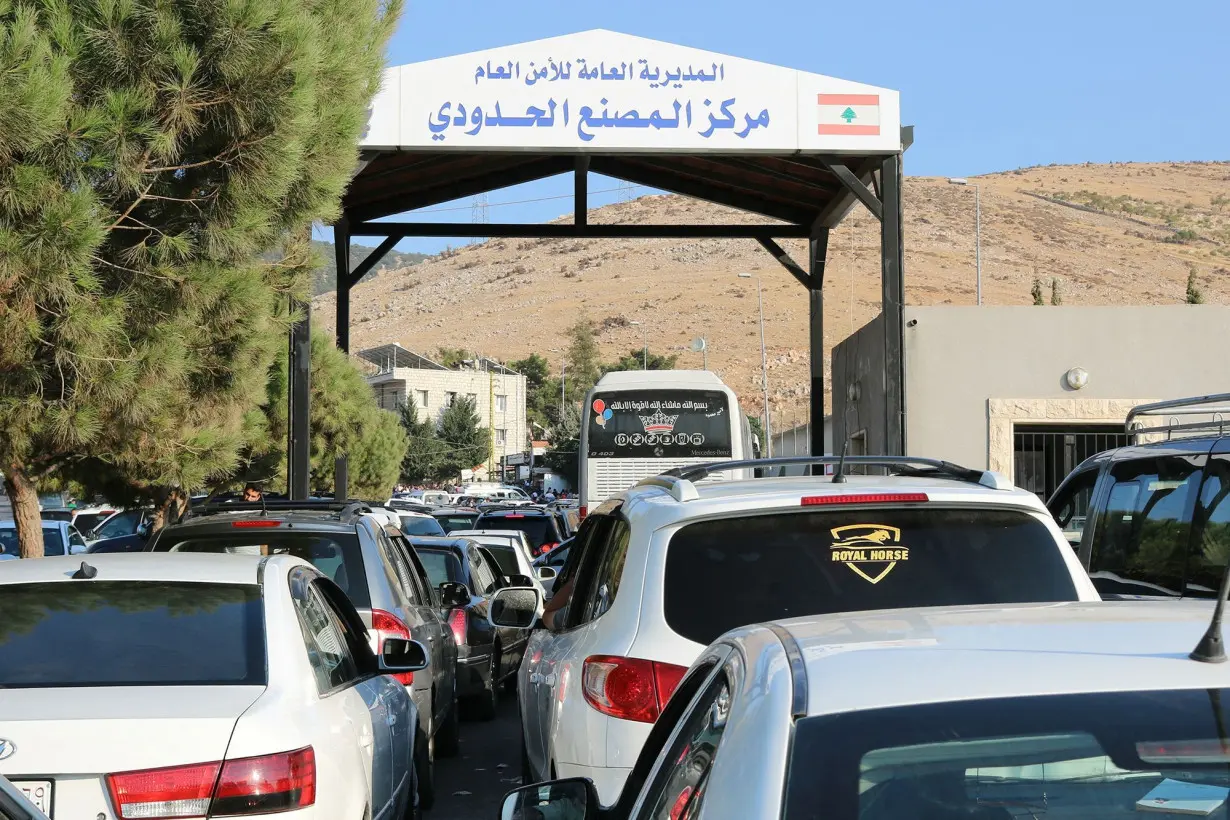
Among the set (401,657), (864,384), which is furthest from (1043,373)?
(401,657)

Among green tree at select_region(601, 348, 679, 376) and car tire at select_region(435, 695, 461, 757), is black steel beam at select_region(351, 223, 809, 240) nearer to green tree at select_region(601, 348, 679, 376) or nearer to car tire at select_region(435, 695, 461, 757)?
car tire at select_region(435, 695, 461, 757)

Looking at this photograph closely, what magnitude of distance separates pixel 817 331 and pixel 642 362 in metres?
80.1

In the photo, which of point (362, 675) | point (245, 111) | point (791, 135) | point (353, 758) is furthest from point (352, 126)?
point (791, 135)

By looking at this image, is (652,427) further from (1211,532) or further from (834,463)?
(834,463)

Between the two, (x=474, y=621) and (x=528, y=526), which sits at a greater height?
(x=474, y=621)

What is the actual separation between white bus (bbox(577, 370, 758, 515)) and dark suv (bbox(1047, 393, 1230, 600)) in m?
17.8

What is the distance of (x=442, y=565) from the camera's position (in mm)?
15398

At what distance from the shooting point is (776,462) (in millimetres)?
6059

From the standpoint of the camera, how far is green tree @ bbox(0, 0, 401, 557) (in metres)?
10.6

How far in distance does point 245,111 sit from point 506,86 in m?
10.5

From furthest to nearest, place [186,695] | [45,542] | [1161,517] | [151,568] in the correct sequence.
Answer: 1. [45,542]
2. [1161,517]
3. [151,568]
4. [186,695]

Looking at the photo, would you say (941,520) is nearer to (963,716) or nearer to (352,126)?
(963,716)

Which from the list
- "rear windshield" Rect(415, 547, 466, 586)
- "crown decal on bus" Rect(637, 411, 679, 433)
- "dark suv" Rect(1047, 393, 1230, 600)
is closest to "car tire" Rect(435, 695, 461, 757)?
"rear windshield" Rect(415, 547, 466, 586)

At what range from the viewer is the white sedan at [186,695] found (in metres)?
4.45
